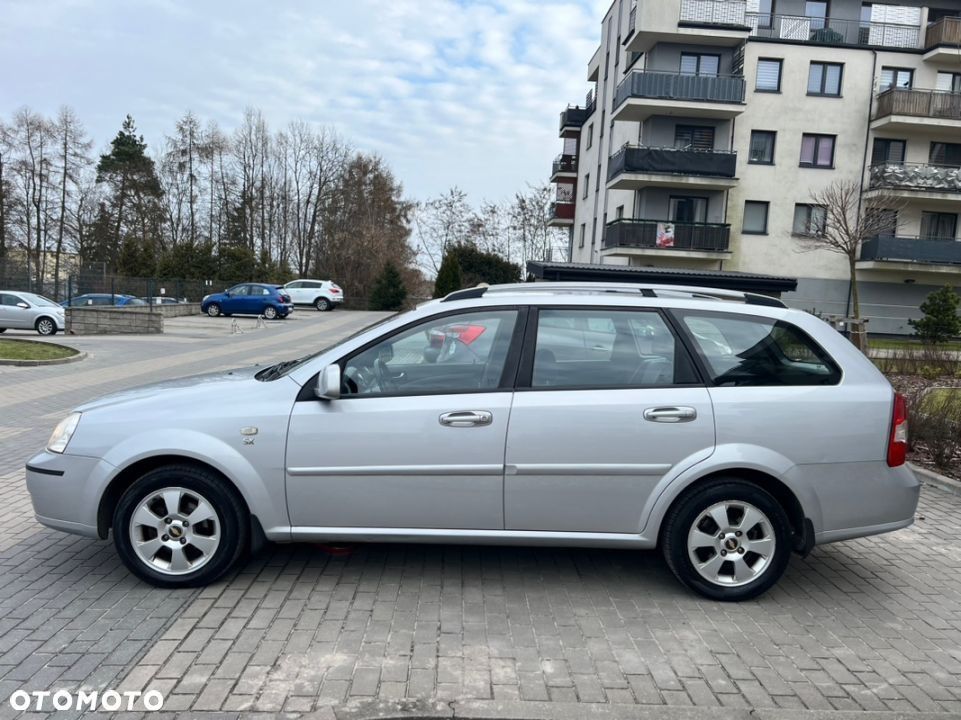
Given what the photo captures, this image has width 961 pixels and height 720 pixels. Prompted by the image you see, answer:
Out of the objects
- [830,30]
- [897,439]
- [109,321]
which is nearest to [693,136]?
[830,30]

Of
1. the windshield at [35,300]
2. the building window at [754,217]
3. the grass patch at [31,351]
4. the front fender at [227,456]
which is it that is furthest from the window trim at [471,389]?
the building window at [754,217]

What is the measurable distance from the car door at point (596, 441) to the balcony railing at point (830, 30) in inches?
1338

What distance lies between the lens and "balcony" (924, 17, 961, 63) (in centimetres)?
3216

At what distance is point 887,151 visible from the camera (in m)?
33.9

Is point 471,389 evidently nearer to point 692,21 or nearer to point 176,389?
point 176,389

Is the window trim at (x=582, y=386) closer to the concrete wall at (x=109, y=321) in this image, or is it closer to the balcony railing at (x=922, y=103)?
the concrete wall at (x=109, y=321)

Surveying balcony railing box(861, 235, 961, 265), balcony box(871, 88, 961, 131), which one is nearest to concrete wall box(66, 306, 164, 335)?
balcony railing box(861, 235, 961, 265)

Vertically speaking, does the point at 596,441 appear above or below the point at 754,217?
below

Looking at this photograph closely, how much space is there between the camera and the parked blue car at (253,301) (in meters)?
→ 36.0

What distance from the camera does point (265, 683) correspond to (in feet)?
10.8

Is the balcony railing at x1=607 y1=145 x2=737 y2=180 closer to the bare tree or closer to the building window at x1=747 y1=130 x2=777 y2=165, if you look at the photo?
the building window at x1=747 y1=130 x2=777 y2=165

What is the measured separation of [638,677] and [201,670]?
197 cm

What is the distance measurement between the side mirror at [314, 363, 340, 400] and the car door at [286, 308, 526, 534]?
0.36 ft

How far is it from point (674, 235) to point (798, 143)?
7.18 meters
